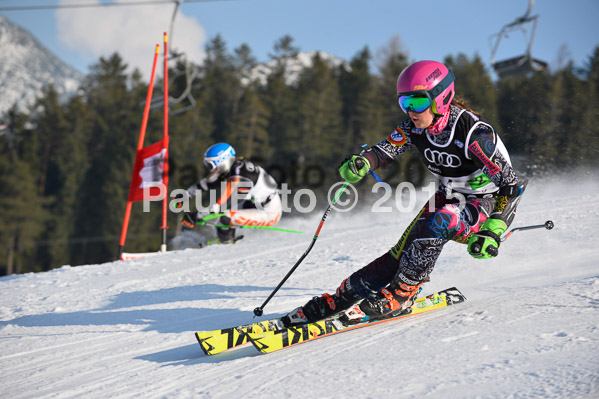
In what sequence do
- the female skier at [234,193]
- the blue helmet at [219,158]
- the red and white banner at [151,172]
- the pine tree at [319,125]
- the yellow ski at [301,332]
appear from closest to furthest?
1. the yellow ski at [301,332]
2. the blue helmet at [219,158]
3. the female skier at [234,193]
4. the red and white banner at [151,172]
5. the pine tree at [319,125]

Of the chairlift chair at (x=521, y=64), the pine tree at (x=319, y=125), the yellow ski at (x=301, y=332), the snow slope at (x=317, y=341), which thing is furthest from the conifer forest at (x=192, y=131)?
the yellow ski at (x=301, y=332)

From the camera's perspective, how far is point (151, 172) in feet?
31.5

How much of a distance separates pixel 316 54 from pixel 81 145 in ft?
69.0

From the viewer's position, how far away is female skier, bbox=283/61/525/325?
314 cm

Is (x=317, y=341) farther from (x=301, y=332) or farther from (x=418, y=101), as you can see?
(x=418, y=101)

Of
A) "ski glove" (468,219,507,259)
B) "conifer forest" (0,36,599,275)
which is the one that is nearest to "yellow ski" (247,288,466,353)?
"ski glove" (468,219,507,259)

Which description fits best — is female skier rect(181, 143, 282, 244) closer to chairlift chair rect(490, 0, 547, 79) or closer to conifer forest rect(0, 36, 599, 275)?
chairlift chair rect(490, 0, 547, 79)

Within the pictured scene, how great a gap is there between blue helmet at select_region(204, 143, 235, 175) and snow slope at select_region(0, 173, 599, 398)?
267 cm

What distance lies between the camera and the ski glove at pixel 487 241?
2.93 meters

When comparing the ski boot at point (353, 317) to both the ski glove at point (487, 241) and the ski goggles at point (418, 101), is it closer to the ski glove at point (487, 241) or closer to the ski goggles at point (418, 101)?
the ski glove at point (487, 241)

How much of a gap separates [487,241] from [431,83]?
102 cm

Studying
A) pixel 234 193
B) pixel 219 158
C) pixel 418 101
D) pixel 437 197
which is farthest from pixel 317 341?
pixel 234 193

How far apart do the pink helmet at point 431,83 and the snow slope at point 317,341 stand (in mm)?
1366

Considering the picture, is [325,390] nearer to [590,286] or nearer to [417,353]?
[417,353]
